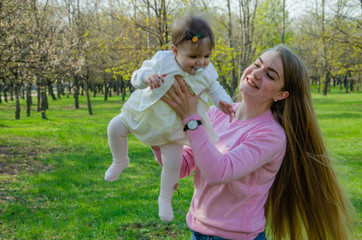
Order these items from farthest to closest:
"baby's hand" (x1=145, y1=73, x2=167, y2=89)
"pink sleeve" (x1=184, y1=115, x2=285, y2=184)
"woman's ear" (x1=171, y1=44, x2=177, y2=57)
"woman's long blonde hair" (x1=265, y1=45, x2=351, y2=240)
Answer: "woman's long blonde hair" (x1=265, y1=45, x2=351, y2=240) < "woman's ear" (x1=171, y1=44, x2=177, y2=57) < "baby's hand" (x1=145, y1=73, x2=167, y2=89) < "pink sleeve" (x1=184, y1=115, x2=285, y2=184)

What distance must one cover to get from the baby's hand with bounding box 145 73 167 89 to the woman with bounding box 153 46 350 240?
120 mm

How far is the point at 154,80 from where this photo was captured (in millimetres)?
1842

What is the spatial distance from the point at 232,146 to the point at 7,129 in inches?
588

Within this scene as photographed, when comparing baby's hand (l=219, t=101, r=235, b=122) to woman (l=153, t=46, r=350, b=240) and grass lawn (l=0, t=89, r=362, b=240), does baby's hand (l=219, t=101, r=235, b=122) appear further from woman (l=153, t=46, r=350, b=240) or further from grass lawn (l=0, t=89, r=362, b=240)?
grass lawn (l=0, t=89, r=362, b=240)

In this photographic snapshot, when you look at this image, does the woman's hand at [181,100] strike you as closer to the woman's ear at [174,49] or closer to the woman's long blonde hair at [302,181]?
the woman's ear at [174,49]

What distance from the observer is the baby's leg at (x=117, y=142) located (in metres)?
2.13

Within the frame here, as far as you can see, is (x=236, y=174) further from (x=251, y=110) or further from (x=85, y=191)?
(x=85, y=191)

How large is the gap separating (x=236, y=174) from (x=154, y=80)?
0.66m

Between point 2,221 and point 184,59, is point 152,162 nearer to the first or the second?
point 2,221

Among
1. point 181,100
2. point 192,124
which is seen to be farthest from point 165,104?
point 192,124

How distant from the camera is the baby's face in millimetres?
1882

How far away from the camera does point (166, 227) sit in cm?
523

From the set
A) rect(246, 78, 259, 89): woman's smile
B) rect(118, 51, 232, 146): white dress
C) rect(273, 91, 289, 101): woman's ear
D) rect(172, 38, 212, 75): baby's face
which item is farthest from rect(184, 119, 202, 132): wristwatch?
rect(273, 91, 289, 101): woman's ear

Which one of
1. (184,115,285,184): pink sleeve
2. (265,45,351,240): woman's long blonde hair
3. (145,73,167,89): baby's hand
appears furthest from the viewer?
(265,45,351,240): woman's long blonde hair
